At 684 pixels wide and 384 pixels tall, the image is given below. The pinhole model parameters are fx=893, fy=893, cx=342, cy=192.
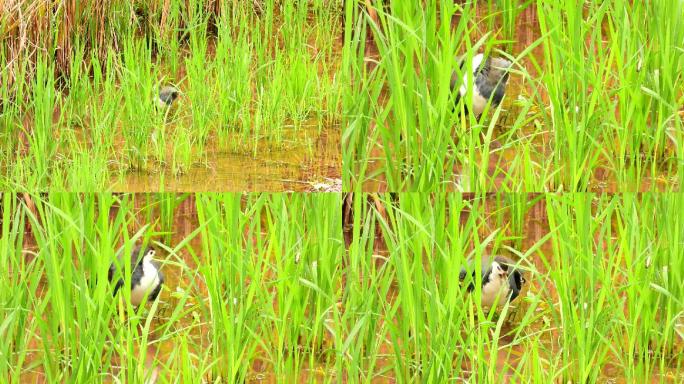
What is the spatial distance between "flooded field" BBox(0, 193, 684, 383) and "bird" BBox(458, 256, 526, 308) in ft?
0.10

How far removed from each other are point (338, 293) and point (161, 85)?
80cm

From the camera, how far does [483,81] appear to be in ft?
8.36

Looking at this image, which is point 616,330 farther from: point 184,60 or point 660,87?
point 184,60

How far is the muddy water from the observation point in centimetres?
249

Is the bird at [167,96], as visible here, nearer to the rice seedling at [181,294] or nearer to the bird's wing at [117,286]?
the rice seedling at [181,294]

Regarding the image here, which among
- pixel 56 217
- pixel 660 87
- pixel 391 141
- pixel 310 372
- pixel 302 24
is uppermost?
pixel 302 24

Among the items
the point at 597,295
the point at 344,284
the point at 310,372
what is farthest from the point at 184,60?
the point at 597,295

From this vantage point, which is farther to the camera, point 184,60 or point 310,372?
point 184,60

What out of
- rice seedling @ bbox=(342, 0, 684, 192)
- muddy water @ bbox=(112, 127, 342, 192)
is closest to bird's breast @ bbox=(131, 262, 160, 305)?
muddy water @ bbox=(112, 127, 342, 192)

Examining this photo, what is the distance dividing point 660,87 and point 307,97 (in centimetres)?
101

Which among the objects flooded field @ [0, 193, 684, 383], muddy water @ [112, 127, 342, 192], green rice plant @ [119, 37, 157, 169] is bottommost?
flooded field @ [0, 193, 684, 383]

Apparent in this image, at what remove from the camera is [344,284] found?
2.51 meters

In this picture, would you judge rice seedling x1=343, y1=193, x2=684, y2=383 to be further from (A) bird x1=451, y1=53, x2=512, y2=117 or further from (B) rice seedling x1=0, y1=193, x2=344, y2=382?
(A) bird x1=451, y1=53, x2=512, y2=117

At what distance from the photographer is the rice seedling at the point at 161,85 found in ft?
8.29
